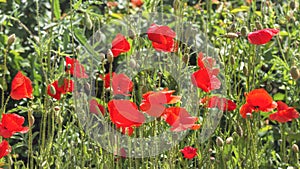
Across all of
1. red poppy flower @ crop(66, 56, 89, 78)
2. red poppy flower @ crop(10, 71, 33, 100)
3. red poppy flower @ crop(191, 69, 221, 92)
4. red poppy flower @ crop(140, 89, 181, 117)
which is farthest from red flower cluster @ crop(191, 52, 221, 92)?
red poppy flower @ crop(10, 71, 33, 100)

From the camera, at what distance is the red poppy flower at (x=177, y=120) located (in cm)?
188

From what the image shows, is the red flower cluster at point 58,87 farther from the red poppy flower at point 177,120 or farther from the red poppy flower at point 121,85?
the red poppy flower at point 177,120

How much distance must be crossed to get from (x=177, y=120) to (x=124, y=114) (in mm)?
155

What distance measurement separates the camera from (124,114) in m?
1.80

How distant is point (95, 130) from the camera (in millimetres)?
2174

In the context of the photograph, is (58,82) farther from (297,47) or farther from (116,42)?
(297,47)

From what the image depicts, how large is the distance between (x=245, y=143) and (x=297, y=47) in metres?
0.57

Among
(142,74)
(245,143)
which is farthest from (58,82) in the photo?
(245,143)

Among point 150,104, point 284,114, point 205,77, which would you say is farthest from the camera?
point 284,114

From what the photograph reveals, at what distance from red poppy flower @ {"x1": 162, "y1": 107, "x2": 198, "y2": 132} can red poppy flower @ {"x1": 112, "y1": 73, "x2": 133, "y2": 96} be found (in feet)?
0.46


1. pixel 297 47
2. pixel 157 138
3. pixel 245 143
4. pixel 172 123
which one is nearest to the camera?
pixel 172 123

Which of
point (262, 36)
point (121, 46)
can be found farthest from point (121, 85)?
point (262, 36)

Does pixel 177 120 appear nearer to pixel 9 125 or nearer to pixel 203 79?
pixel 203 79

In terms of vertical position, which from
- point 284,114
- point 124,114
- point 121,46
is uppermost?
point 121,46
